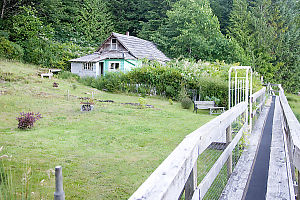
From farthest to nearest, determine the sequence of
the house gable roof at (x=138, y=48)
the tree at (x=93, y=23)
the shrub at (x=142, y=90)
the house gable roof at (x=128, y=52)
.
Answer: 1. the tree at (x=93, y=23)
2. the house gable roof at (x=138, y=48)
3. the house gable roof at (x=128, y=52)
4. the shrub at (x=142, y=90)

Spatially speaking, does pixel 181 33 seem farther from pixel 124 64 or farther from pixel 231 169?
pixel 231 169

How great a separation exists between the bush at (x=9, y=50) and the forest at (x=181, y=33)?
6cm

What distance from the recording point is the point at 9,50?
27.2 meters

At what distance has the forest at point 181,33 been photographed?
31.1 meters

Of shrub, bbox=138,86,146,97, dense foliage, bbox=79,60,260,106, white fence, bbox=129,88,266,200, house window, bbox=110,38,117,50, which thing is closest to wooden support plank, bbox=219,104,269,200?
white fence, bbox=129,88,266,200

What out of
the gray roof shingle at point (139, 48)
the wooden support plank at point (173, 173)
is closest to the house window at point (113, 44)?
the gray roof shingle at point (139, 48)

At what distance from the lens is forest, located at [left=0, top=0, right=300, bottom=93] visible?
3112cm

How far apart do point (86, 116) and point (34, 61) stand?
20.5 meters

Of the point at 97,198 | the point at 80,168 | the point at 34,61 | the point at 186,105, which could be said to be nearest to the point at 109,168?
the point at 80,168

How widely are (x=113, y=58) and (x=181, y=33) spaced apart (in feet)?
36.1

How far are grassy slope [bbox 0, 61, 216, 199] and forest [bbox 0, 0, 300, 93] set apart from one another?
18.3m

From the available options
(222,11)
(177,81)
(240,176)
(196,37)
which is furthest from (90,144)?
(222,11)

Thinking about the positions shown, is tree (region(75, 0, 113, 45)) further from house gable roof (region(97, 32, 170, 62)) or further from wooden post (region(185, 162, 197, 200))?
wooden post (region(185, 162, 197, 200))

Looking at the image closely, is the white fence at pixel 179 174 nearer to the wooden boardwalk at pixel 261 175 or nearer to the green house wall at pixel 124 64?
the wooden boardwalk at pixel 261 175
